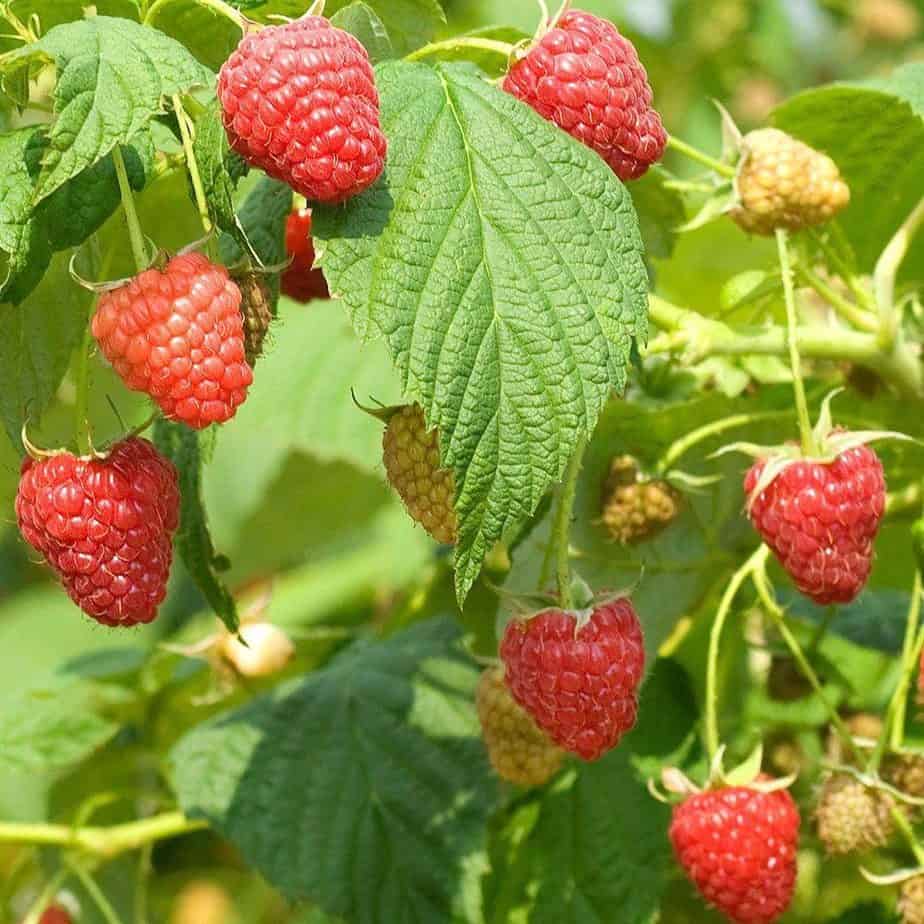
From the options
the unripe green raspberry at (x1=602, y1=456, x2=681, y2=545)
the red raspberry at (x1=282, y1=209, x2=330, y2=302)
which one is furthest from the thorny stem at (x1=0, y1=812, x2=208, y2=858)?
the red raspberry at (x1=282, y1=209, x2=330, y2=302)

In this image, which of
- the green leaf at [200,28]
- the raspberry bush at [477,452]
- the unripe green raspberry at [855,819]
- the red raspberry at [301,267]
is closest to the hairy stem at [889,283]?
the raspberry bush at [477,452]

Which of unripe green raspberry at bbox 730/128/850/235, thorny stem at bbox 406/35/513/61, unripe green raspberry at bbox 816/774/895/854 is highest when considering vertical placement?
thorny stem at bbox 406/35/513/61

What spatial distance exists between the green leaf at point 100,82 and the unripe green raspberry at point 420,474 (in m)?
0.32

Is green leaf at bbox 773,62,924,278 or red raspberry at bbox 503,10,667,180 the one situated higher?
red raspberry at bbox 503,10,667,180

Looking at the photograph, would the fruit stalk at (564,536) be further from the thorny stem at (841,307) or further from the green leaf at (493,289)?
the thorny stem at (841,307)

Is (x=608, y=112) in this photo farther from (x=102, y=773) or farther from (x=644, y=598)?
(x=102, y=773)

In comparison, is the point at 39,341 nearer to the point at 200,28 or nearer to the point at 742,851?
the point at 200,28

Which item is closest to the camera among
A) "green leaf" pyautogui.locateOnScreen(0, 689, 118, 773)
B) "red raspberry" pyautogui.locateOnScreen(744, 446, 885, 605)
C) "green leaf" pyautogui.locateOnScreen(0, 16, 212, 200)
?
"green leaf" pyautogui.locateOnScreen(0, 16, 212, 200)

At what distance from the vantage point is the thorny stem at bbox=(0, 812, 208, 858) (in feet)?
7.55

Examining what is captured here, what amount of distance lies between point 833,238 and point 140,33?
36.7 inches

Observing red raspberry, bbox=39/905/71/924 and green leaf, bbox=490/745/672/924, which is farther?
red raspberry, bbox=39/905/71/924

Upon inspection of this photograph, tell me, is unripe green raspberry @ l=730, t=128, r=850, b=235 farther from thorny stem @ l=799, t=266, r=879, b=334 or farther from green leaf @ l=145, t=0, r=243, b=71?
green leaf @ l=145, t=0, r=243, b=71

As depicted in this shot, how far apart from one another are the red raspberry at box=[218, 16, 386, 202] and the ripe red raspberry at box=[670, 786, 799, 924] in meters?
0.73

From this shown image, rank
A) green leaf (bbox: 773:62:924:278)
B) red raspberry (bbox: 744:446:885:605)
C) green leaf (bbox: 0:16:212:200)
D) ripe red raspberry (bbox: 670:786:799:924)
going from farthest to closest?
green leaf (bbox: 773:62:924:278)
ripe red raspberry (bbox: 670:786:799:924)
red raspberry (bbox: 744:446:885:605)
green leaf (bbox: 0:16:212:200)
